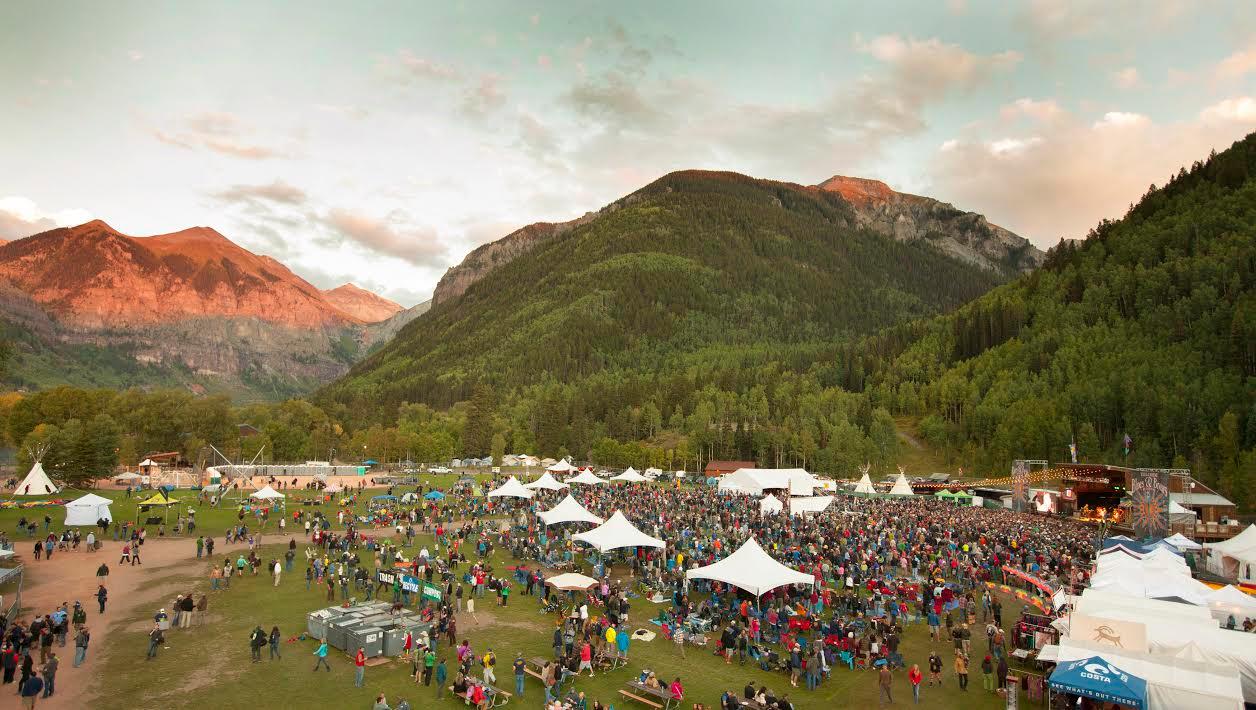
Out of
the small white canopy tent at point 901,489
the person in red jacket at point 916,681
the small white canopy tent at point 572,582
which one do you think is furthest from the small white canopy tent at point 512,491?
the small white canopy tent at point 901,489

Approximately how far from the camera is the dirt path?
17.5 metres

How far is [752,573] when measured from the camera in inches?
949

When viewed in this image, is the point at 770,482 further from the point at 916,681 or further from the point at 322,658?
the point at 322,658

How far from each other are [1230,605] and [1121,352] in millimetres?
90244

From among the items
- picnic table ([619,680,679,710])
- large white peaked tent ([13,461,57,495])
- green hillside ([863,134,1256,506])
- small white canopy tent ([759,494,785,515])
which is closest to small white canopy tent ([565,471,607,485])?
small white canopy tent ([759,494,785,515])

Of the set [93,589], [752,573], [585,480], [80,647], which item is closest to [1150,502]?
[752,573]

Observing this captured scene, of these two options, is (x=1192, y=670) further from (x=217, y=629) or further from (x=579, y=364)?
(x=579, y=364)

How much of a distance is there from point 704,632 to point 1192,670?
12.3 meters

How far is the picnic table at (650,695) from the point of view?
53.8ft

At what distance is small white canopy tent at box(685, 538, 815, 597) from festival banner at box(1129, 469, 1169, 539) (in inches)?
1289

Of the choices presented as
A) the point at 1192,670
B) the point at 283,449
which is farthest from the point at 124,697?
the point at 283,449

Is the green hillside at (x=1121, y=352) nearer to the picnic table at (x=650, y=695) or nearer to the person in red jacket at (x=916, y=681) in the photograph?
the person in red jacket at (x=916, y=681)

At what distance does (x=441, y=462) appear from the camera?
372 feet

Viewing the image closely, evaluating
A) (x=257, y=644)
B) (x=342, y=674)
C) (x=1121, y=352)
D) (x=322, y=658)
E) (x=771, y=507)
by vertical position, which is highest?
(x=1121, y=352)
